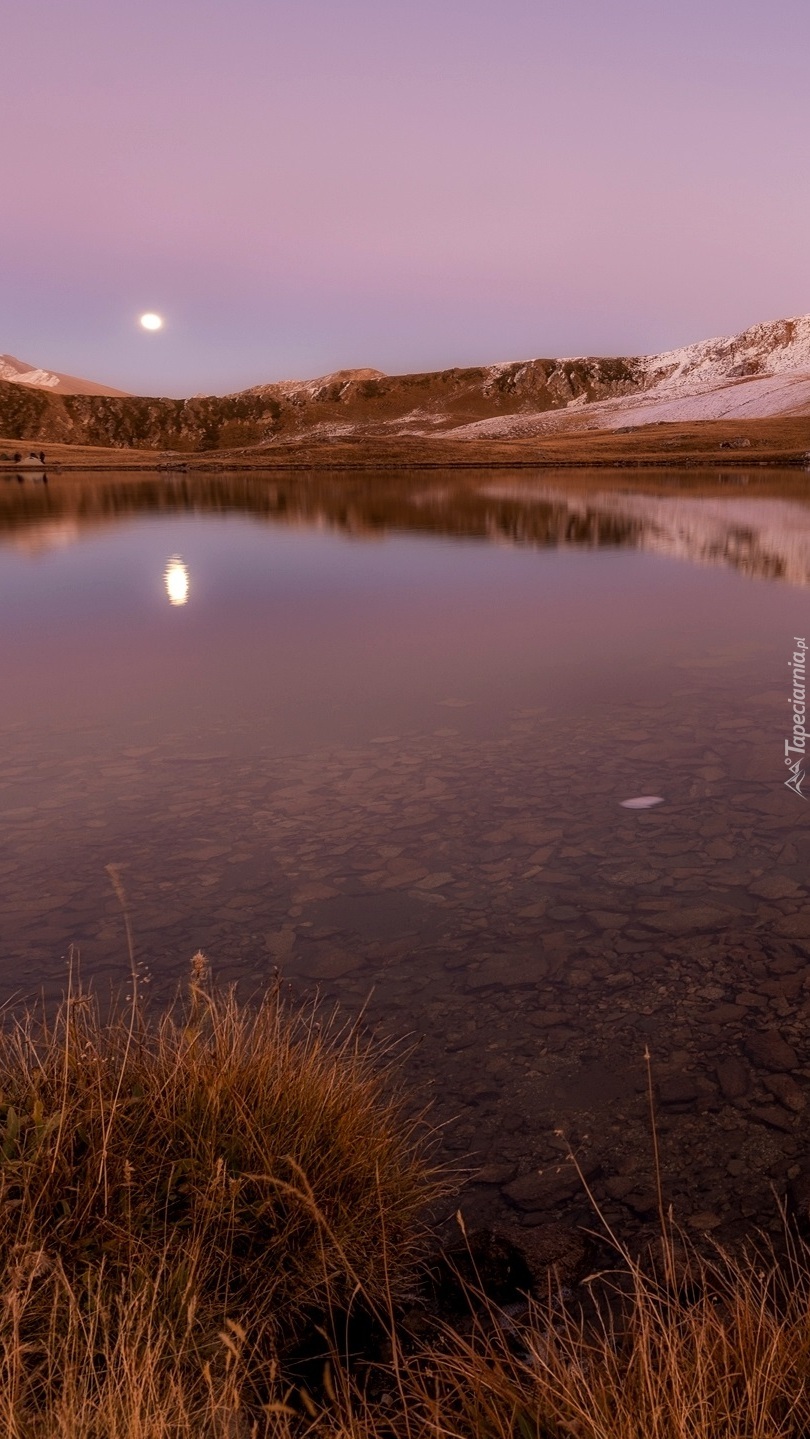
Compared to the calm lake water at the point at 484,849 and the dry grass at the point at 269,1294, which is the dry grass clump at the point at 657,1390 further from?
the calm lake water at the point at 484,849

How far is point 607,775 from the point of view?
356 inches

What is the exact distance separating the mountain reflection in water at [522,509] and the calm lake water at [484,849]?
35.9 ft

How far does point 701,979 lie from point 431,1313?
109 inches

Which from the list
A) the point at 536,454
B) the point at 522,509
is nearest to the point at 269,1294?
the point at 522,509

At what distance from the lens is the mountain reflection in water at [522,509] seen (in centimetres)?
3033

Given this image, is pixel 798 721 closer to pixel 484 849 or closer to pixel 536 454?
pixel 484 849

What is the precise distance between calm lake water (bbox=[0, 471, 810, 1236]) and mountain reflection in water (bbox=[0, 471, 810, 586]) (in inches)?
431

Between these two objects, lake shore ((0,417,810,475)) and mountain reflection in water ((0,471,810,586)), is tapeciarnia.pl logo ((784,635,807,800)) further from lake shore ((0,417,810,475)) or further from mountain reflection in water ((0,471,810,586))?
lake shore ((0,417,810,475))

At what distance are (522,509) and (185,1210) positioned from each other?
43248mm

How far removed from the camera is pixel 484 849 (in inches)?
289

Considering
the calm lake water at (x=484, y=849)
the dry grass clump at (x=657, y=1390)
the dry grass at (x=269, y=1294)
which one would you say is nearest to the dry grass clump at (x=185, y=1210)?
the dry grass at (x=269, y=1294)

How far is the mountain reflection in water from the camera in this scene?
99.5 feet

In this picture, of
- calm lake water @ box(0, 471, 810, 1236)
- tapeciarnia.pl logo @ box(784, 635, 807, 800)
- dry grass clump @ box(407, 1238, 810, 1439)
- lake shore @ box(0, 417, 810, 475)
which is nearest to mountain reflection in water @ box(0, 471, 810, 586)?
tapeciarnia.pl logo @ box(784, 635, 807, 800)

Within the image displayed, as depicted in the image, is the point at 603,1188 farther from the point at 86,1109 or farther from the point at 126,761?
the point at 126,761
